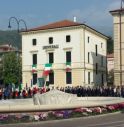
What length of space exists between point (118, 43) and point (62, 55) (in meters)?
14.2

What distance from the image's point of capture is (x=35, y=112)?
22.2 m

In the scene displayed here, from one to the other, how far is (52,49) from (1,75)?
29.2m

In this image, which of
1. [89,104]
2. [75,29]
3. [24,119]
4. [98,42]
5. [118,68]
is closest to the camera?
[24,119]

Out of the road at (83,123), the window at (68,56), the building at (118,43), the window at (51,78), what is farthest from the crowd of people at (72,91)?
the window at (68,56)

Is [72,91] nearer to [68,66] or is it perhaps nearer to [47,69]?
[68,66]

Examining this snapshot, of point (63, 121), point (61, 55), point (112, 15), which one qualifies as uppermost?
point (112, 15)

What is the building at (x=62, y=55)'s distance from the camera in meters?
73.6

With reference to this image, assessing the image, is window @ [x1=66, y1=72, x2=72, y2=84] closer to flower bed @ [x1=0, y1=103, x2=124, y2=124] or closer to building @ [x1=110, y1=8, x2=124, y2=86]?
building @ [x1=110, y1=8, x2=124, y2=86]

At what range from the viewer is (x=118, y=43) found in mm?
63906

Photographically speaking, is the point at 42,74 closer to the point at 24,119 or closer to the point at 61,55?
the point at 61,55

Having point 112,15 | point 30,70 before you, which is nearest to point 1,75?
point 30,70

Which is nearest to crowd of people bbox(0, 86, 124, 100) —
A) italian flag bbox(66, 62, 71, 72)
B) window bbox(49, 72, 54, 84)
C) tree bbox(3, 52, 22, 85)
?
italian flag bbox(66, 62, 71, 72)

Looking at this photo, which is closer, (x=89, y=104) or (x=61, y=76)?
(x=89, y=104)

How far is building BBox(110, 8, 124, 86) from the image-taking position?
206 ft
